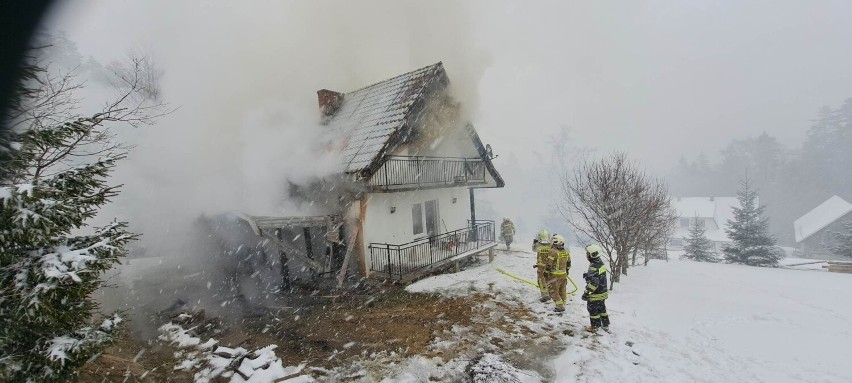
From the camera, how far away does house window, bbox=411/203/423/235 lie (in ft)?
42.0

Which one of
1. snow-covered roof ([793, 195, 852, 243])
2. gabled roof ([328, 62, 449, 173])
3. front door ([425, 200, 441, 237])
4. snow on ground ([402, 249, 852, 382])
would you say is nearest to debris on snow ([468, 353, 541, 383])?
snow on ground ([402, 249, 852, 382])

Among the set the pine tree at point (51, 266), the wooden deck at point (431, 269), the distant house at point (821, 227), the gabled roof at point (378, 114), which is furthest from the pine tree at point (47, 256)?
the distant house at point (821, 227)

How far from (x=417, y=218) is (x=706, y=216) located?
163ft

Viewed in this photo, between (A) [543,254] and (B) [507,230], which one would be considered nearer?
(A) [543,254]

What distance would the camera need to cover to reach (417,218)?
511 inches

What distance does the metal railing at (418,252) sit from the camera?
409 inches

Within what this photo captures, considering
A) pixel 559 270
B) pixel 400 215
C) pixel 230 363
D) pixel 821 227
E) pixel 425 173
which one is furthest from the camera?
pixel 821 227

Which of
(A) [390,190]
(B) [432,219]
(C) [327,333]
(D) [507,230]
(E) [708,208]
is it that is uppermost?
(A) [390,190]

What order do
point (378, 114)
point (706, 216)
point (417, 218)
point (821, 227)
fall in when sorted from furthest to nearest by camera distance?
point (706, 216) < point (821, 227) < point (417, 218) < point (378, 114)

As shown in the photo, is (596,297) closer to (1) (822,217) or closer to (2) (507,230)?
(2) (507,230)

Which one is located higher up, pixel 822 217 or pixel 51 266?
pixel 51 266

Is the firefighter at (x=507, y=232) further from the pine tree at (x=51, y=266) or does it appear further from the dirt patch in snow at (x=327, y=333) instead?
the pine tree at (x=51, y=266)

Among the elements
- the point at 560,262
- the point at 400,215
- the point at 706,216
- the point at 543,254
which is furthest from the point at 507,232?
the point at 706,216

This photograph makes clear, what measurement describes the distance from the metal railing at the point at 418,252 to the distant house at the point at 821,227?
138ft
